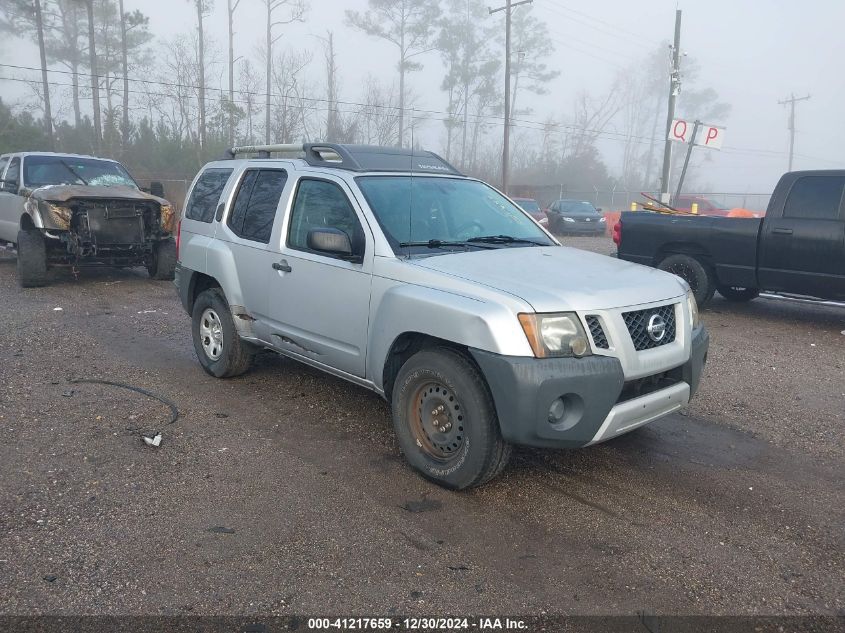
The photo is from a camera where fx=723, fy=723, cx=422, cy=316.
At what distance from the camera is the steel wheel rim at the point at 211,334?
605cm

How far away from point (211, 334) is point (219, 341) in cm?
14

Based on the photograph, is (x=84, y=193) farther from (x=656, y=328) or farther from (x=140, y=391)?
(x=656, y=328)

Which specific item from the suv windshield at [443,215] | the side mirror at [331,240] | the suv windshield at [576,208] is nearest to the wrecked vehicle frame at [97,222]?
the suv windshield at [443,215]

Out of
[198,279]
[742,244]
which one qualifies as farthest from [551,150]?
[198,279]

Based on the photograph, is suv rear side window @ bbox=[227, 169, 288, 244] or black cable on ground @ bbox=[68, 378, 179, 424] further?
suv rear side window @ bbox=[227, 169, 288, 244]

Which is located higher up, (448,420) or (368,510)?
(448,420)

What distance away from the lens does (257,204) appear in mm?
5625

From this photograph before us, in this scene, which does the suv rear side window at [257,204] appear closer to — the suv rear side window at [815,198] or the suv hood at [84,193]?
the suv hood at [84,193]

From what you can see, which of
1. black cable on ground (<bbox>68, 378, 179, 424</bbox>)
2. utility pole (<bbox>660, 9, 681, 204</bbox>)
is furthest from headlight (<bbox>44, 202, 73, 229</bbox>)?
utility pole (<bbox>660, 9, 681, 204</bbox>)

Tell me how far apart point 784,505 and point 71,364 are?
5.77 meters

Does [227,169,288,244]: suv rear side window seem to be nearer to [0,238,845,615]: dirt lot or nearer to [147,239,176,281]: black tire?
[0,238,845,615]: dirt lot

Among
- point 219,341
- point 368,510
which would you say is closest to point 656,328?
point 368,510

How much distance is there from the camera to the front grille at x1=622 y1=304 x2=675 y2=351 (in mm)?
3855

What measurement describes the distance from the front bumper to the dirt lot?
19.0 inches
